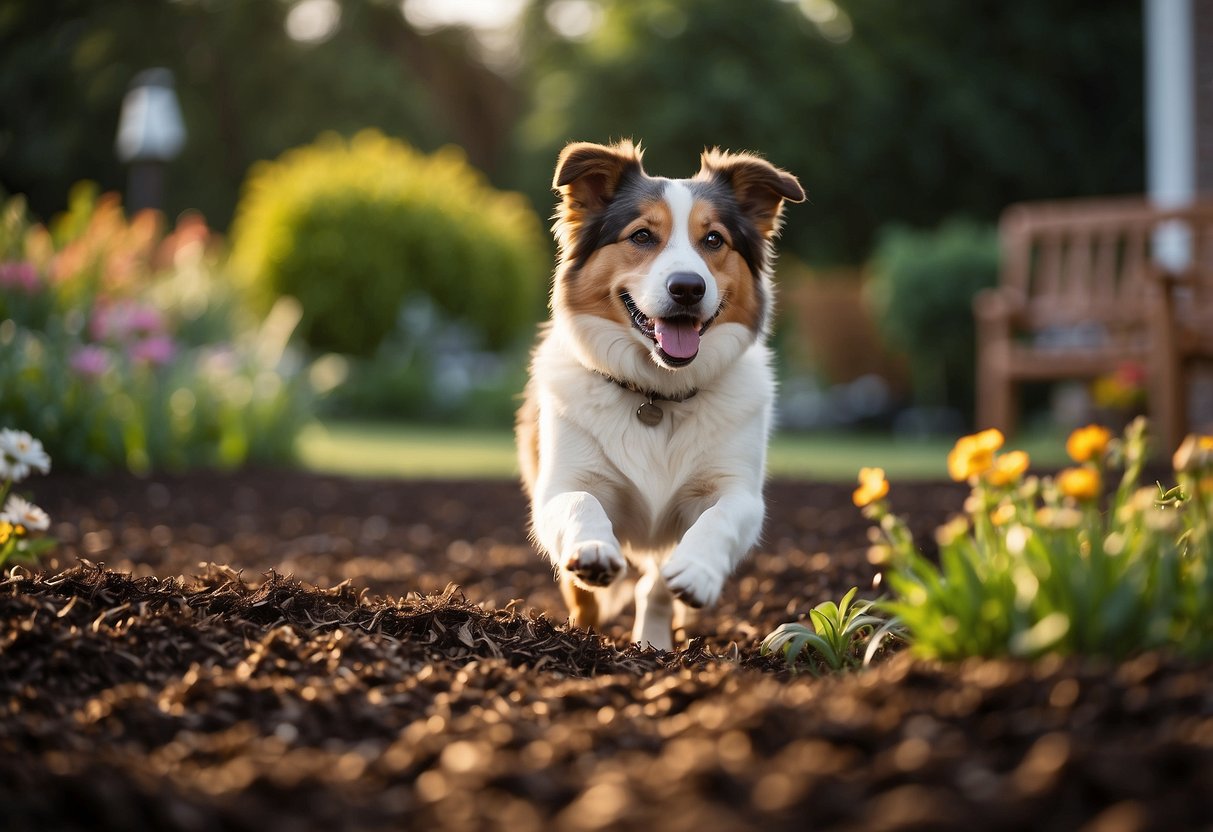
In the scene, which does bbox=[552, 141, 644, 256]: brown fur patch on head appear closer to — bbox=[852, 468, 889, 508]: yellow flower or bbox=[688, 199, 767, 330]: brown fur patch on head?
bbox=[688, 199, 767, 330]: brown fur patch on head

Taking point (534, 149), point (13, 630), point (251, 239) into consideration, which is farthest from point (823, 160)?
point (13, 630)

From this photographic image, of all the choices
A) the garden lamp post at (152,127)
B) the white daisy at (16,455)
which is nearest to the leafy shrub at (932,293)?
the garden lamp post at (152,127)

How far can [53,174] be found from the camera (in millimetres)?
28812

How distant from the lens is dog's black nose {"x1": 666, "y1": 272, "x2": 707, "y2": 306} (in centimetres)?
357

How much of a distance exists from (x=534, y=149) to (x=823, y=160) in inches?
251

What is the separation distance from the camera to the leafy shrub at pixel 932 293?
1598 cm

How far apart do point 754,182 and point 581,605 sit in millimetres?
1572

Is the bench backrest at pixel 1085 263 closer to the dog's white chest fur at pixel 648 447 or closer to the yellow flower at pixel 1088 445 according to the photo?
the dog's white chest fur at pixel 648 447

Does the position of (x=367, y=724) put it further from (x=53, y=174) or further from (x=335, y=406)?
(x=53, y=174)

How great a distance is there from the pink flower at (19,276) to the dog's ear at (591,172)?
455 cm

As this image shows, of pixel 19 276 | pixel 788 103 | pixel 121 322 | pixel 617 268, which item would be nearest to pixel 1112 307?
pixel 617 268

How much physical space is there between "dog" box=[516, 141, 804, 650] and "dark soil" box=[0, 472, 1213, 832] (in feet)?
1.51

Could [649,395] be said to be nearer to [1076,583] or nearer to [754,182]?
[754,182]

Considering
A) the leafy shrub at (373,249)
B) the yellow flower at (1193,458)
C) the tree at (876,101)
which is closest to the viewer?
the yellow flower at (1193,458)
